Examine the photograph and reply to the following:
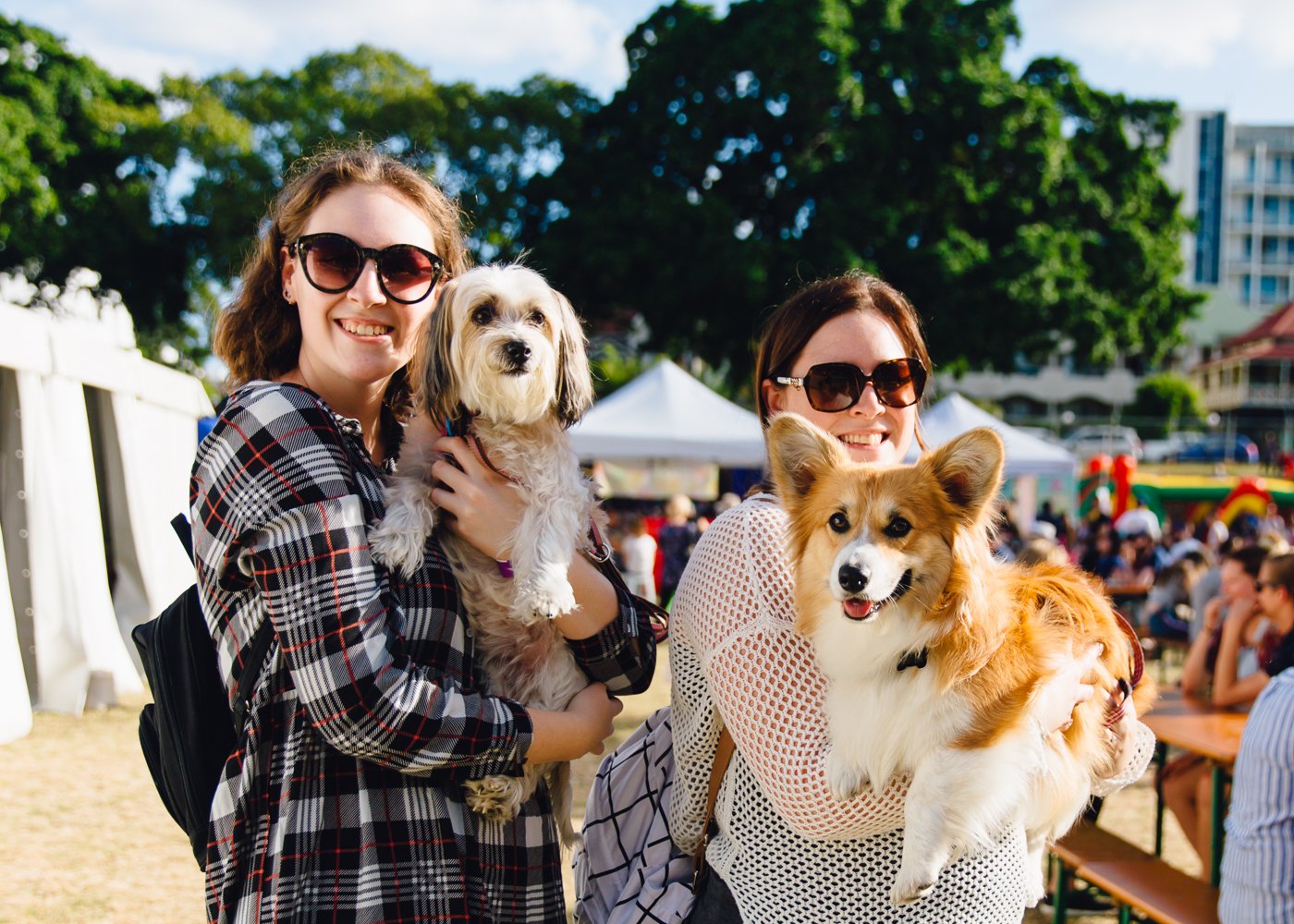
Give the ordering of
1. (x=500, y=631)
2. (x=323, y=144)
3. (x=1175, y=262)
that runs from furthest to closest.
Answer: (x=1175, y=262) → (x=323, y=144) → (x=500, y=631)

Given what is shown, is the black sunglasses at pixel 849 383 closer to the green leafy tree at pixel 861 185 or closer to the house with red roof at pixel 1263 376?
the green leafy tree at pixel 861 185

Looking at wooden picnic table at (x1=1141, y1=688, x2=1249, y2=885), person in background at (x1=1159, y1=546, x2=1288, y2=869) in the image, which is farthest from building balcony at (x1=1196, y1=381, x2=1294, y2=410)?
wooden picnic table at (x1=1141, y1=688, x2=1249, y2=885)

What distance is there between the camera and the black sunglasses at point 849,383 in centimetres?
231

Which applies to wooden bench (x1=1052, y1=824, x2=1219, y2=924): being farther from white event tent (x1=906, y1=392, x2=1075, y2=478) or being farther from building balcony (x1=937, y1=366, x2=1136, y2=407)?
building balcony (x1=937, y1=366, x2=1136, y2=407)

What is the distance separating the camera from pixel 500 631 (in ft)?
7.75

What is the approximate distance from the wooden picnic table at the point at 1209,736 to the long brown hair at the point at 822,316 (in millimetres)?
3077

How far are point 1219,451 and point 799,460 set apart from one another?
146ft

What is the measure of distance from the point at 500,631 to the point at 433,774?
0.56m

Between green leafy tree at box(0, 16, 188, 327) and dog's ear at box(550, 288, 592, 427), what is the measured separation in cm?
2635

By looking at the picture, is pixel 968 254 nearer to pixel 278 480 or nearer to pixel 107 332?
pixel 107 332

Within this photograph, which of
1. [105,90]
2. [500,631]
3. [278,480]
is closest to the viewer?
[278,480]

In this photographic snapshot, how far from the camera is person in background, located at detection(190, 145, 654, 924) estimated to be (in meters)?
1.68

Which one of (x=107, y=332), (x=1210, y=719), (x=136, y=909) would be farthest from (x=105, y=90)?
(x=1210, y=719)

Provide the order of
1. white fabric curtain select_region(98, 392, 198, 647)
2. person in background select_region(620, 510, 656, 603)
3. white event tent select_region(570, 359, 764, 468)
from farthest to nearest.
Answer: white event tent select_region(570, 359, 764, 468) < person in background select_region(620, 510, 656, 603) < white fabric curtain select_region(98, 392, 198, 647)
